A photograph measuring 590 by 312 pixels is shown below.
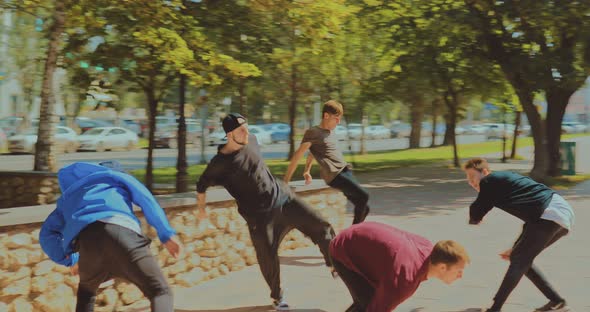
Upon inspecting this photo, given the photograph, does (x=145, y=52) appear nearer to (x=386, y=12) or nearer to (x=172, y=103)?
(x=172, y=103)

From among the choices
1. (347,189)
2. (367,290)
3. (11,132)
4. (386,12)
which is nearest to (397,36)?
(386,12)

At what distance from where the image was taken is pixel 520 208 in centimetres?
536

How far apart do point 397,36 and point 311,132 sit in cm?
1418

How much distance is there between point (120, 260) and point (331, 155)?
13.5ft

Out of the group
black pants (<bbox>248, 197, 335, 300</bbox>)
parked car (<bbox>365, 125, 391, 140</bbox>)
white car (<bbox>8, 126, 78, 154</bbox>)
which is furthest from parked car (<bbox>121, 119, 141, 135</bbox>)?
black pants (<bbox>248, 197, 335, 300</bbox>)

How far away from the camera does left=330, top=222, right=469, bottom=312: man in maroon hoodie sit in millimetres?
3689

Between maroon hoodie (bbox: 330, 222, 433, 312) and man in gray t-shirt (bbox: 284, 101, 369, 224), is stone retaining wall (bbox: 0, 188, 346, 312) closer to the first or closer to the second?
man in gray t-shirt (bbox: 284, 101, 369, 224)

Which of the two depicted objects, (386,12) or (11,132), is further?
(11,132)

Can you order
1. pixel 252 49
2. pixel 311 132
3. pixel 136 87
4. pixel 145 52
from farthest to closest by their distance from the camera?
pixel 136 87, pixel 252 49, pixel 145 52, pixel 311 132

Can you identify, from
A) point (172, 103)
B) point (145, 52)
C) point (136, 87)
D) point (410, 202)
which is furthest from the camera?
point (172, 103)

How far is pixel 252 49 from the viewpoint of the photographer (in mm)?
12289

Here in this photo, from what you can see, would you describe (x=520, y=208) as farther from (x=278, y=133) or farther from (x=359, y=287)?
(x=278, y=133)

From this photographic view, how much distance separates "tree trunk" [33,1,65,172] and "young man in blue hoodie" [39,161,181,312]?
6.03 meters

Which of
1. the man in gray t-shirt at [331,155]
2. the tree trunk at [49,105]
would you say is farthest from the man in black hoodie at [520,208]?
the tree trunk at [49,105]
